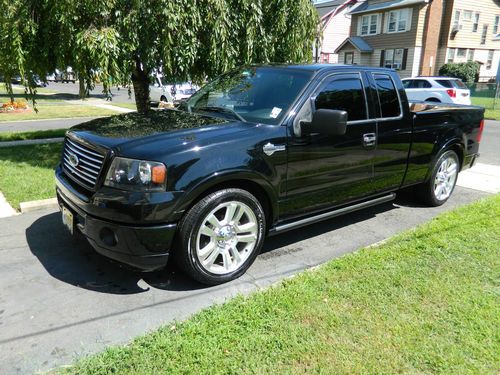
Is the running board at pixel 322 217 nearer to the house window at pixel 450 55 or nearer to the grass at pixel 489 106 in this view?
the grass at pixel 489 106

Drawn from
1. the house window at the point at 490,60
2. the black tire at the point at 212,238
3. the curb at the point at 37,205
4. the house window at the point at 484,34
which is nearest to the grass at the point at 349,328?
the black tire at the point at 212,238

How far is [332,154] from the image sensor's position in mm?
4102

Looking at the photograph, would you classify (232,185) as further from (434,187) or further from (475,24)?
(475,24)

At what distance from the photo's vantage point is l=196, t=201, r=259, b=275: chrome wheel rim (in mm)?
3424

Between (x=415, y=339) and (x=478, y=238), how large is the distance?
6.93 feet

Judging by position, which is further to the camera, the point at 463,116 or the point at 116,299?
the point at 463,116

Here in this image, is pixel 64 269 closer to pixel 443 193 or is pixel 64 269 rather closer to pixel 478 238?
pixel 478 238

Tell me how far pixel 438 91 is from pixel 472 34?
20.1 meters

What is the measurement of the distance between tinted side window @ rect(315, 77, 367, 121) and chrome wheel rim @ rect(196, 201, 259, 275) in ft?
4.28

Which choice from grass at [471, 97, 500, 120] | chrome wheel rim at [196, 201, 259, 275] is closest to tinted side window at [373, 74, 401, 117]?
chrome wheel rim at [196, 201, 259, 275]

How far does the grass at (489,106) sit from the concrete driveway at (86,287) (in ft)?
52.0

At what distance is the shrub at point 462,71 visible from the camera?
30.1 m

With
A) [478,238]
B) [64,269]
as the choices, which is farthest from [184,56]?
[478,238]

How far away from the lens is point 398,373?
249 centimetres
